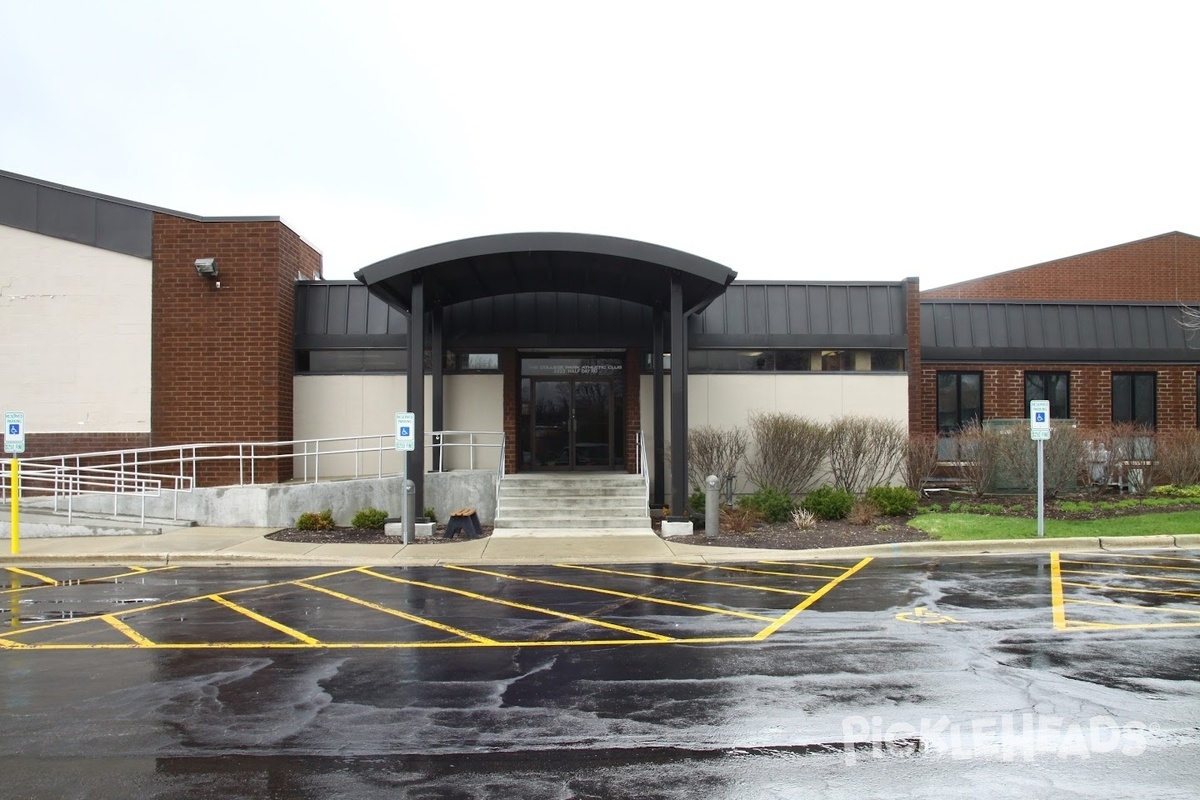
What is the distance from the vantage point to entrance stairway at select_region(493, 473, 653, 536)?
16.4 meters

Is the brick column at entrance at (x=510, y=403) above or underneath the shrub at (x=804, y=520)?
above

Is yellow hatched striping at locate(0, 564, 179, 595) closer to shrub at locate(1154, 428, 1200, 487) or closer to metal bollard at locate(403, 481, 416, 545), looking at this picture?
metal bollard at locate(403, 481, 416, 545)

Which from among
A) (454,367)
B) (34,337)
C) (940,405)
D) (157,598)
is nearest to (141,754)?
(157,598)

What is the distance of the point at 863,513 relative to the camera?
16594 millimetres

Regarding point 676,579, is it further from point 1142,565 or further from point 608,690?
point 1142,565

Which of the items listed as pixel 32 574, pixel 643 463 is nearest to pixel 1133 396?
pixel 643 463

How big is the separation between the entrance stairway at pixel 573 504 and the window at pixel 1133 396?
14.1m

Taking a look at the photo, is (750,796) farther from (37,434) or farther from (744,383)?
(37,434)

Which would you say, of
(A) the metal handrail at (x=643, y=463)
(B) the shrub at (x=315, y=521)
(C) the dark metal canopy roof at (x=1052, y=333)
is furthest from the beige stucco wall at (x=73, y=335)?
(C) the dark metal canopy roof at (x=1052, y=333)

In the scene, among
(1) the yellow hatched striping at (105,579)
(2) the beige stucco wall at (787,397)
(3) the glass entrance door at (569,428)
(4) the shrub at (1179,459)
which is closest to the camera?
(1) the yellow hatched striping at (105,579)

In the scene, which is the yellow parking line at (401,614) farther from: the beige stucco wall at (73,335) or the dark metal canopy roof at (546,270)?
the beige stucco wall at (73,335)

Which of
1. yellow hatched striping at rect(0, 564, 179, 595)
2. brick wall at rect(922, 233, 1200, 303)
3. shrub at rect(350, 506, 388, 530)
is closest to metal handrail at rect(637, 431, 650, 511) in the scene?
shrub at rect(350, 506, 388, 530)

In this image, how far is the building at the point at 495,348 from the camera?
752 inches

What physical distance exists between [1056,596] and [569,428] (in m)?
12.7
